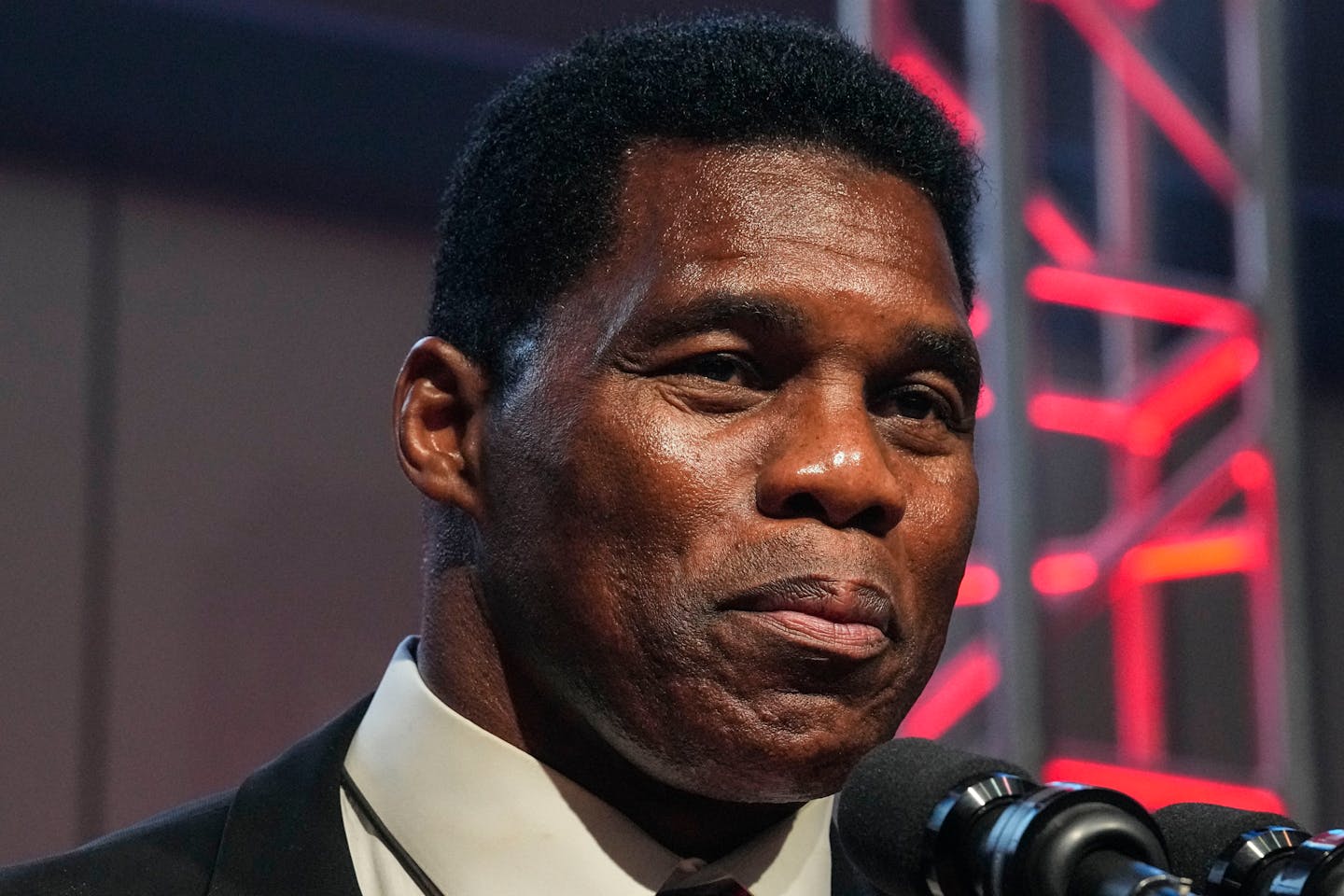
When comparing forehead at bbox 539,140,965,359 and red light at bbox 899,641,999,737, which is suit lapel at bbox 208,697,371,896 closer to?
forehead at bbox 539,140,965,359

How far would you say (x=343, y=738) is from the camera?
1.84 meters

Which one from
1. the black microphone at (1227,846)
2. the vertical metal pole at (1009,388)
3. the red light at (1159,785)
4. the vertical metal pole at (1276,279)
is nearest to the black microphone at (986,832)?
the black microphone at (1227,846)

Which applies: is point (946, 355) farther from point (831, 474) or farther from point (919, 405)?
point (831, 474)

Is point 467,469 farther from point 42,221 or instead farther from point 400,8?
point 400,8

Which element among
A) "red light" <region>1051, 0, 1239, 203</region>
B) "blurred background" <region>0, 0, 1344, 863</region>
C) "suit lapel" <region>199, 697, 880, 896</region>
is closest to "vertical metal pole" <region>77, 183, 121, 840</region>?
"blurred background" <region>0, 0, 1344, 863</region>

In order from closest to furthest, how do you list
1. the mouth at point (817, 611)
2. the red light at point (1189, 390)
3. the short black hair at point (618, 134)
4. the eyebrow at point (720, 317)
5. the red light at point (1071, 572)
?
the mouth at point (817, 611) → the eyebrow at point (720, 317) → the short black hair at point (618, 134) → the red light at point (1071, 572) → the red light at point (1189, 390)

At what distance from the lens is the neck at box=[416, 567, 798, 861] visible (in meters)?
1.70

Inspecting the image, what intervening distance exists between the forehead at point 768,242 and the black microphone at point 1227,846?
59 cm

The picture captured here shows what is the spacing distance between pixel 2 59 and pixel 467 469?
8.20 ft

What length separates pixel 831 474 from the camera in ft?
5.09

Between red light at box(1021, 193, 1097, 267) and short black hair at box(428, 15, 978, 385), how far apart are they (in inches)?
69.8

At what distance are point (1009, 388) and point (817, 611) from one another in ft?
7.23

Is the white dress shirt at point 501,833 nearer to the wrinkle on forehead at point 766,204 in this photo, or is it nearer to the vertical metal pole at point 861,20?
the wrinkle on forehead at point 766,204

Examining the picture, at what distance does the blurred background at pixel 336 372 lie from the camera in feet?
12.2
